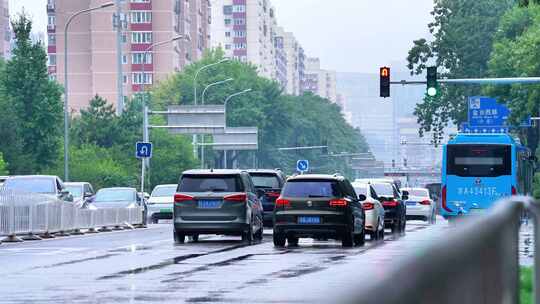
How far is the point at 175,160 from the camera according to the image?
335ft

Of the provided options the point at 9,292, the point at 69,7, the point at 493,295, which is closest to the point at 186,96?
the point at 69,7

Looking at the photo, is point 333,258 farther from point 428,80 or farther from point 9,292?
point 428,80

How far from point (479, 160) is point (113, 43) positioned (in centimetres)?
12633

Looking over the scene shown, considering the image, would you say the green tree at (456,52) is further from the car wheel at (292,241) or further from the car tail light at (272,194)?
the car wheel at (292,241)

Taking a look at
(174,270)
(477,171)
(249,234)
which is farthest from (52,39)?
(174,270)

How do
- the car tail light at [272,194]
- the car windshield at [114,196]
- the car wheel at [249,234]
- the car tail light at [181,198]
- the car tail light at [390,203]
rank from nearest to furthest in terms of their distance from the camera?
the car tail light at [181,198]
the car wheel at [249,234]
the car tail light at [272,194]
the car tail light at [390,203]
the car windshield at [114,196]

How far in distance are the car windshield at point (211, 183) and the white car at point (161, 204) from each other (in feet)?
76.6

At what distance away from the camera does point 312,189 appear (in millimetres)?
33344

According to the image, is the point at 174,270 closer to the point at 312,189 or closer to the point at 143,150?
the point at 312,189

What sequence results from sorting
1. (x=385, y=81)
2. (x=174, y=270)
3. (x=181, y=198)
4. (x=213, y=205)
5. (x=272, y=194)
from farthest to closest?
(x=385, y=81), (x=272, y=194), (x=181, y=198), (x=213, y=205), (x=174, y=270)

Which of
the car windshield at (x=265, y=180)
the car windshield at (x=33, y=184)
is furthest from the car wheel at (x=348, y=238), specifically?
the car windshield at (x=33, y=184)

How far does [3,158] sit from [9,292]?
6178 cm

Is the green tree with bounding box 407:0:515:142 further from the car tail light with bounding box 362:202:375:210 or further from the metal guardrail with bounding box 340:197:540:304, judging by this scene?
the metal guardrail with bounding box 340:197:540:304

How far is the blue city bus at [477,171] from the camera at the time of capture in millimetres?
48812
